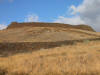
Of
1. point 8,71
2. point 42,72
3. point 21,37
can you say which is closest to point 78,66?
point 42,72

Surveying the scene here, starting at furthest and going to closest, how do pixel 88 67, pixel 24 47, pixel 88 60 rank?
pixel 24 47, pixel 88 60, pixel 88 67

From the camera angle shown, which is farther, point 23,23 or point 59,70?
point 23,23

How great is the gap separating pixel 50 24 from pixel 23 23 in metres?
6.95

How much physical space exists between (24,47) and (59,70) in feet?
43.1

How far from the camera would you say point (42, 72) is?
8305mm

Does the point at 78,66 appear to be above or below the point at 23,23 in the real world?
below

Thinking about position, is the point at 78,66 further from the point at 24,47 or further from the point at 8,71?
the point at 24,47

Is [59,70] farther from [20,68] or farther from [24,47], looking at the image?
[24,47]

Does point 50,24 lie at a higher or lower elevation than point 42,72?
higher

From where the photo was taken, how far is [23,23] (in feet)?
136

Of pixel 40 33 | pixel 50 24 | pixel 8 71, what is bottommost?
pixel 8 71

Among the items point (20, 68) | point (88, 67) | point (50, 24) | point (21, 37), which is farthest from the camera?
point (50, 24)

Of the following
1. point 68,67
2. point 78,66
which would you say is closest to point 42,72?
point 68,67

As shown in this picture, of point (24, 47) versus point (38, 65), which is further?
point (24, 47)
